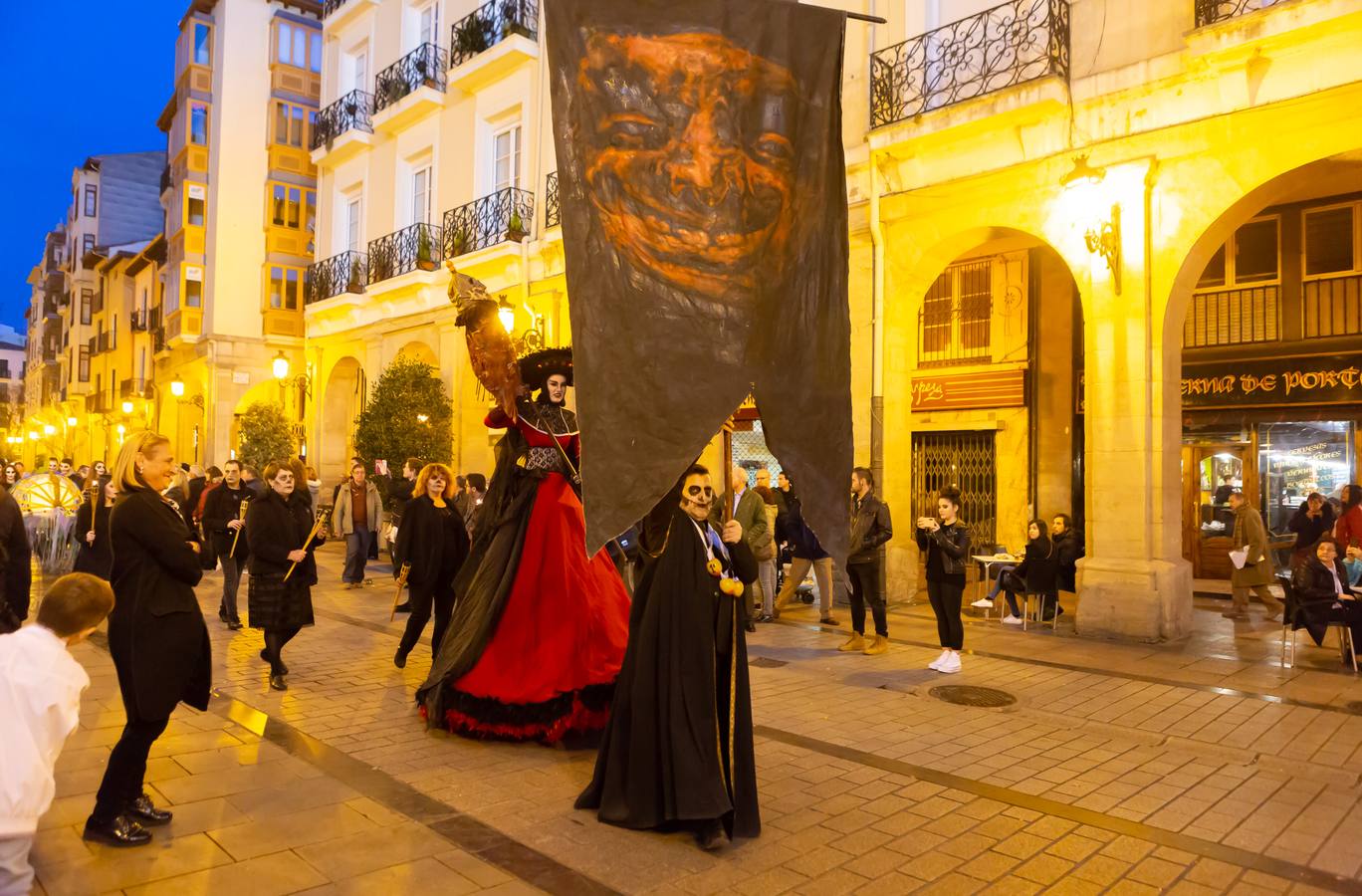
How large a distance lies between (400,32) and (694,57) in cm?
2107

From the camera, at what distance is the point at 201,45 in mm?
28000

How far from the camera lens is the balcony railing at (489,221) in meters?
17.5

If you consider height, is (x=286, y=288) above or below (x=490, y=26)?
below

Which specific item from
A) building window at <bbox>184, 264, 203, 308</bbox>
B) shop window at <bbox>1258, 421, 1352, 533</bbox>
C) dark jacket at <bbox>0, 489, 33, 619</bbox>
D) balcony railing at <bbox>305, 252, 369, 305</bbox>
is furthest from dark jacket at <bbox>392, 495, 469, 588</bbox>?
building window at <bbox>184, 264, 203, 308</bbox>

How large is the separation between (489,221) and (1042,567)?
1222 cm

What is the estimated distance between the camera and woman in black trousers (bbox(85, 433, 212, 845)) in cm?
412

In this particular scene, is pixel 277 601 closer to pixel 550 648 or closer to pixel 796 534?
pixel 550 648

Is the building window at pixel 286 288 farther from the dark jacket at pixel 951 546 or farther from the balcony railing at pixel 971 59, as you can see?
the dark jacket at pixel 951 546

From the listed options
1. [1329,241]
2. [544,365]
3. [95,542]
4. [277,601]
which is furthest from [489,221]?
[1329,241]

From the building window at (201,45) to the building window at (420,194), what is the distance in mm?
11756

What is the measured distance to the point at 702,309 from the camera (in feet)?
9.62

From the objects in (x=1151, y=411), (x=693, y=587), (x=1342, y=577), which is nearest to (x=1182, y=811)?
(x=693, y=587)

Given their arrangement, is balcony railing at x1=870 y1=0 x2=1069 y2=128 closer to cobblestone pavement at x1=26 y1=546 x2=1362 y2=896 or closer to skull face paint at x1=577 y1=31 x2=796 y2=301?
cobblestone pavement at x1=26 y1=546 x2=1362 y2=896

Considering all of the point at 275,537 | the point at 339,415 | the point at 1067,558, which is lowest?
the point at 1067,558
